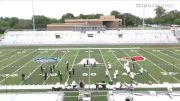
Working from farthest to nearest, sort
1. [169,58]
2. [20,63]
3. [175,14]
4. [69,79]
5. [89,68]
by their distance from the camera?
[175,14] < [169,58] < [20,63] < [89,68] < [69,79]

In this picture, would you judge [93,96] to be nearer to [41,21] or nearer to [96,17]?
[41,21]

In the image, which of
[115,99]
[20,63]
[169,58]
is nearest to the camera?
[115,99]

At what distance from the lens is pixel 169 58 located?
2995 centimetres

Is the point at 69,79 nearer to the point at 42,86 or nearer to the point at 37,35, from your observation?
the point at 42,86

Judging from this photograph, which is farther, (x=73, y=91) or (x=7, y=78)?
(x=7, y=78)

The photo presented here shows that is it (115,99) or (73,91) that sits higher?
(115,99)

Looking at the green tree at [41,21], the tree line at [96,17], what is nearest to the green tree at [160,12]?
the tree line at [96,17]

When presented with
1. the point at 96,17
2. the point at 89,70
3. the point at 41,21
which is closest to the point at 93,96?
the point at 89,70

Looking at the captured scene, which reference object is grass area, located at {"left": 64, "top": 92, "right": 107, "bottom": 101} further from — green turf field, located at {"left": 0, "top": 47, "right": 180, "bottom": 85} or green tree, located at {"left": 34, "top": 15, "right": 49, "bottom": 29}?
green tree, located at {"left": 34, "top": 15, "right": 49, "bottom": 29}

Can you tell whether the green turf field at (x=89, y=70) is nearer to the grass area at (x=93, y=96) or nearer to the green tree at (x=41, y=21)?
the grass area at (x=93, y=96)

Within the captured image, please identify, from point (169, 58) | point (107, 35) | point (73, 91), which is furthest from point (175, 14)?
point (73, 91)

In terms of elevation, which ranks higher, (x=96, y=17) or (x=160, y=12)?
(x=160, y=12)

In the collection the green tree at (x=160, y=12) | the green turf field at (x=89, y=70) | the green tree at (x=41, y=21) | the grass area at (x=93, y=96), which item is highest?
the green tree at (x=160, y=12)

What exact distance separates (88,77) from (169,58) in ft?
37.5
